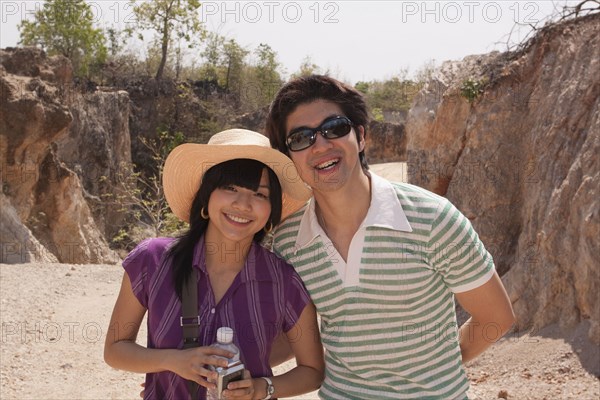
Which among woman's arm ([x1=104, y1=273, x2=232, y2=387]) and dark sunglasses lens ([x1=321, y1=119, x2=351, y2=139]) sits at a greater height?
dark sunglasses lens ([x1=321, y1=119, x2=351, y2=139])

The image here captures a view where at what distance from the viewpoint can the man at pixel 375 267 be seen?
7.14ft

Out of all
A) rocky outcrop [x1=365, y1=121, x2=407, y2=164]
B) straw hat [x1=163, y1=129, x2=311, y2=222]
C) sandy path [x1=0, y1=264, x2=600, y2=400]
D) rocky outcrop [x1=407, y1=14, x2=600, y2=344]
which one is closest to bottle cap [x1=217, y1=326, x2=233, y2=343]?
straw hat [x1=163, y1=129, x2=311, y2=222]

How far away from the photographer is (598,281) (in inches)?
177

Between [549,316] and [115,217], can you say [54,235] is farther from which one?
[549,316]

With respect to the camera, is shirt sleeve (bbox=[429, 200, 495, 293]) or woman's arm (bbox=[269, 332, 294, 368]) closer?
shirt sleeve (bbox=[429, 200, 495, 293])

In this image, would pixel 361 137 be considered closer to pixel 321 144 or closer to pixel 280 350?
pixel 321 144

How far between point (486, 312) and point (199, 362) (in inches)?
40.0

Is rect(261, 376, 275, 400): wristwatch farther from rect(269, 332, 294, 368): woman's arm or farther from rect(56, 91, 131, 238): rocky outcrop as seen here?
rect(56, 91, 131, 238): rocky outcrop

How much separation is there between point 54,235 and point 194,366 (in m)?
10.7

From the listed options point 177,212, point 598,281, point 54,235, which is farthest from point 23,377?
point 54,235

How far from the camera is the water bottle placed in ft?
6.24

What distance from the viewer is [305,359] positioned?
2268 millimetres

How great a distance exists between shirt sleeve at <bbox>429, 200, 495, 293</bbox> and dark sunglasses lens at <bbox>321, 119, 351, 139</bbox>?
0.42 meters

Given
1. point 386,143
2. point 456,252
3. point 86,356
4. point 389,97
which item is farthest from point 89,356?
point 389,97
